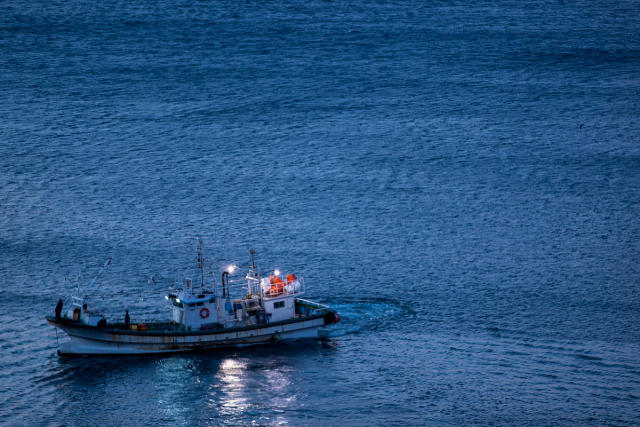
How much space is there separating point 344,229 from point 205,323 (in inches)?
1551

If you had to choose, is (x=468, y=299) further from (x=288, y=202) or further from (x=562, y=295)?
(x=288, y=202)

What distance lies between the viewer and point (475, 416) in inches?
2926

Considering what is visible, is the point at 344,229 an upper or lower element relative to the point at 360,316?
upper

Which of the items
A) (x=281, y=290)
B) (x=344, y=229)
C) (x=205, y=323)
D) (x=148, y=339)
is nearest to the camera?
(x=148, y=339)

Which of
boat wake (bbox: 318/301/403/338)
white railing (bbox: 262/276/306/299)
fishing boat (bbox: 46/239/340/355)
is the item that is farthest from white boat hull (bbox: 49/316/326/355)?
boat wake (bbox: 318/301/403/338)

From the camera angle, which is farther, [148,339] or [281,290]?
[281,290]

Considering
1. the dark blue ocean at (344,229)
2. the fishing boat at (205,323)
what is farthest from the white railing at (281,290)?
the dark blue ocean at (344,229)

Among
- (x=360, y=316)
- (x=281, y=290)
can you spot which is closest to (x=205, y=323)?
(x=281, y=290)

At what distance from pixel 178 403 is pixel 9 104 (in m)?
120

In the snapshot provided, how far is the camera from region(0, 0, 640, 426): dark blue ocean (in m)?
78.1

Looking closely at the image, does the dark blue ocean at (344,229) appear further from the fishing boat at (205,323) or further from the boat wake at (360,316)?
the fishing boat at (205,323)

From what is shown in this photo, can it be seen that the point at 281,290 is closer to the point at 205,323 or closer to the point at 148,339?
the point at 205,323

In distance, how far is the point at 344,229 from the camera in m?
122

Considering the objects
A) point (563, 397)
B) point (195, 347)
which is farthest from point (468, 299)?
point (195, 347)
